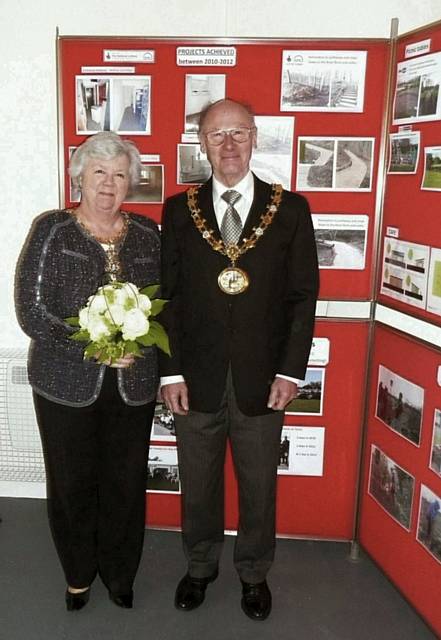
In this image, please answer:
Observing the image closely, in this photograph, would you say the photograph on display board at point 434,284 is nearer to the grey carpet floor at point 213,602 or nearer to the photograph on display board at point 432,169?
the photograph on display board at point 432,169

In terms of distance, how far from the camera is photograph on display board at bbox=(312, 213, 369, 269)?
8.70ft

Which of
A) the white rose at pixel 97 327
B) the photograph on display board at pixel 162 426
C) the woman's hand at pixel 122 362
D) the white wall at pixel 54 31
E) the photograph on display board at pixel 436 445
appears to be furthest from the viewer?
the photograph on display board at pixel 162 426

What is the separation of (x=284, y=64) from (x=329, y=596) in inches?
86.9

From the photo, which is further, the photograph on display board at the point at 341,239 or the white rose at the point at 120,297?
the photograph on display board at the point at 341,239

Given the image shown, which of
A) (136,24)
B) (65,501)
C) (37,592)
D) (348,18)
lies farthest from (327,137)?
(37,592)

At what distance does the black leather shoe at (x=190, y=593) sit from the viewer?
2.46 m

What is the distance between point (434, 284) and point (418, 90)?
715 mm

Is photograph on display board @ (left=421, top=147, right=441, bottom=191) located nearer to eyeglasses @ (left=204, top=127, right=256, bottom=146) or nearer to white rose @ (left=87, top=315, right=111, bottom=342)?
eyeglasses @ (left=204, top=127, right=256, bottom=146)

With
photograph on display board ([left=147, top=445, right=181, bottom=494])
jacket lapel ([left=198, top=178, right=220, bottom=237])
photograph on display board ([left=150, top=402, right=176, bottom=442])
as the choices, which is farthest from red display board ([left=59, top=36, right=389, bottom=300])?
photograph on display board ([left=147, top=445, right=181, bottom=494])

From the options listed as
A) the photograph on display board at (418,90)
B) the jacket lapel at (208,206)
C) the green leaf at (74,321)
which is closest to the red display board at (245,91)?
the photograph on display board at (418,90)

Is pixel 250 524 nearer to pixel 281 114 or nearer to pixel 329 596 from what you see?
pixel 329 596

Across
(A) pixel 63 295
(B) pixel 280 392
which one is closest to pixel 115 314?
(A) pixel 63 295

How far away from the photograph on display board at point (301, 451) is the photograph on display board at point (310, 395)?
0.28 ft

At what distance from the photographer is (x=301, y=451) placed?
2869 millimetres
